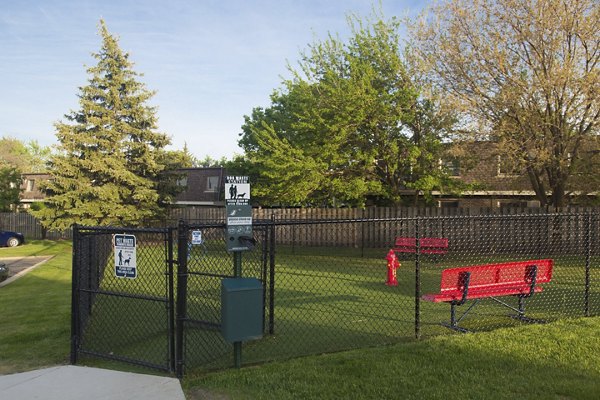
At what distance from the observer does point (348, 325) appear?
748cm

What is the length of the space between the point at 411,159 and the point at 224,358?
1506 cm

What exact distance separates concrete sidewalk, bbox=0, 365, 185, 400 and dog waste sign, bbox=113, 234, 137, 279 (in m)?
Result: 1.08

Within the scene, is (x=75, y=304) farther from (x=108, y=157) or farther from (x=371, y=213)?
(x=108, y=157)

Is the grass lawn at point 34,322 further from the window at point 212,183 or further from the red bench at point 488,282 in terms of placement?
the window at point 212,183

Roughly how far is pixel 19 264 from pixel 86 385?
1454cm

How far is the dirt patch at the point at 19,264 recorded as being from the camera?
1409cm

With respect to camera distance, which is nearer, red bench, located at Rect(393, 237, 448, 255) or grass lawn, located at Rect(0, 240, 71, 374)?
grass lawn, located at Rect(0, 240, 71, 374)

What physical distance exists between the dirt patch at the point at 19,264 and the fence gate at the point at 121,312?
5.99 meters

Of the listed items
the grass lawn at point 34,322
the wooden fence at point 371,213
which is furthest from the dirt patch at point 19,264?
the wooden fence at point 371,213

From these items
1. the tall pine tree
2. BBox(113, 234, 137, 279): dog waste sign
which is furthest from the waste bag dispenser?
the tall pine tree

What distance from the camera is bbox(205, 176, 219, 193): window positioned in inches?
1545

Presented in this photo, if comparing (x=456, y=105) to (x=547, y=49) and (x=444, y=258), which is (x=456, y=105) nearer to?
(x=547, y=49)

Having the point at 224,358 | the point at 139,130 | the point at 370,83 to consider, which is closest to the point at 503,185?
the point at 370,83

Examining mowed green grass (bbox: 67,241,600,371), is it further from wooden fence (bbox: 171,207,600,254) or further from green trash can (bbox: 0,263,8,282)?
wooden fence (bbox: 171,207,600,254)
